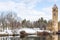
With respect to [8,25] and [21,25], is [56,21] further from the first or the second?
[8,25]

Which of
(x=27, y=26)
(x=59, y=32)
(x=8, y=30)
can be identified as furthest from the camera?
(x=27, y=26)

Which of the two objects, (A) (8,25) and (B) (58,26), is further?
(B) (58,26)

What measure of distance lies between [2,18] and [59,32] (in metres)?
5.60

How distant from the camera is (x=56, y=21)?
1778 centimetres

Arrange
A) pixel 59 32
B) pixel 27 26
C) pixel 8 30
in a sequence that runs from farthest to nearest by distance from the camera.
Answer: pixel 27 26, pixel 59 32, pixel 8 30

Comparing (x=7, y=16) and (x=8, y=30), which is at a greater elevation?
(x=7, y=16)

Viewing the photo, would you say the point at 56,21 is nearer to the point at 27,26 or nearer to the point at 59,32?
the point at 59,32

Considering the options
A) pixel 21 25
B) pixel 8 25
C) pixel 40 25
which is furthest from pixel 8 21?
pixel 40 25

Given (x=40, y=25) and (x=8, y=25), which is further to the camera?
(x=40, y=25)

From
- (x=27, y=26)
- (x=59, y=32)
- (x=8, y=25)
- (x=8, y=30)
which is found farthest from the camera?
(x=27, y=26)

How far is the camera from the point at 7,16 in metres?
14.6

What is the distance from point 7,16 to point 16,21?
4.23 ft

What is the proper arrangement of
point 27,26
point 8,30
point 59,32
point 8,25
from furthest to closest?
point 27,26 < point 59,32 < point 8,25 < point 8,30

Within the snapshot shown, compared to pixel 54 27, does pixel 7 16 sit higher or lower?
higher
